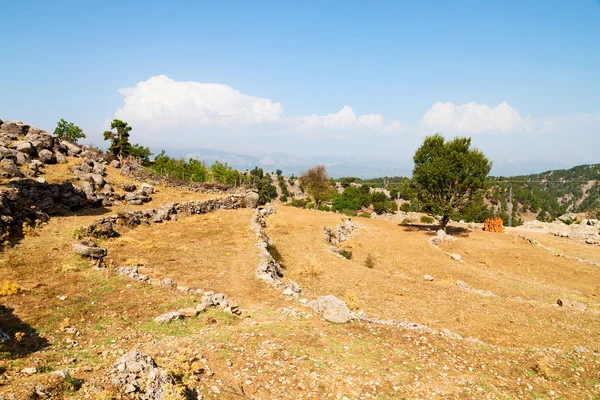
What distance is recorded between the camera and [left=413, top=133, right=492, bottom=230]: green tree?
4006 centimetres

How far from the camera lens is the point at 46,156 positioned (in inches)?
1654

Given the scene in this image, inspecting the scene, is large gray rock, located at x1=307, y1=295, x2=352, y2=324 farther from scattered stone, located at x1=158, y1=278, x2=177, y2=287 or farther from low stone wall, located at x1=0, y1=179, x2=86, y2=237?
low stone wall, located at x1=0, y1=179, x2=86, y2=237

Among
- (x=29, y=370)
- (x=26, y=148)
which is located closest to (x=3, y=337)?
(x=29, y=370)

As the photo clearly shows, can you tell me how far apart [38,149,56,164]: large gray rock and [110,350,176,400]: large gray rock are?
4530 cm

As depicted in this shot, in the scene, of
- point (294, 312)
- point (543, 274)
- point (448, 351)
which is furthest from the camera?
point (543, 274)

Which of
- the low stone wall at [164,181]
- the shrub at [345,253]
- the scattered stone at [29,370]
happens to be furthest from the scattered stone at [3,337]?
the low stone wall at [164,181]

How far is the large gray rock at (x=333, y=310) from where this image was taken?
14.0 metres

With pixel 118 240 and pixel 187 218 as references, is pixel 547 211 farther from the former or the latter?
pixel 118 240

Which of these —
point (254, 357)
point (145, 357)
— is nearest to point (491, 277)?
point (254, 357)

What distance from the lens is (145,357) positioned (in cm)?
876

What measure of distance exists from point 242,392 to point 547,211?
163m

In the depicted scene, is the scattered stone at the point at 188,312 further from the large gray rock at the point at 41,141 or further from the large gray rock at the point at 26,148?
the large gray rock at the point at 41,141

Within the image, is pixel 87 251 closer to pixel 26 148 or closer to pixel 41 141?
pixel 26 148

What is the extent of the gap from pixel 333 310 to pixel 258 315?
3.44 meters
